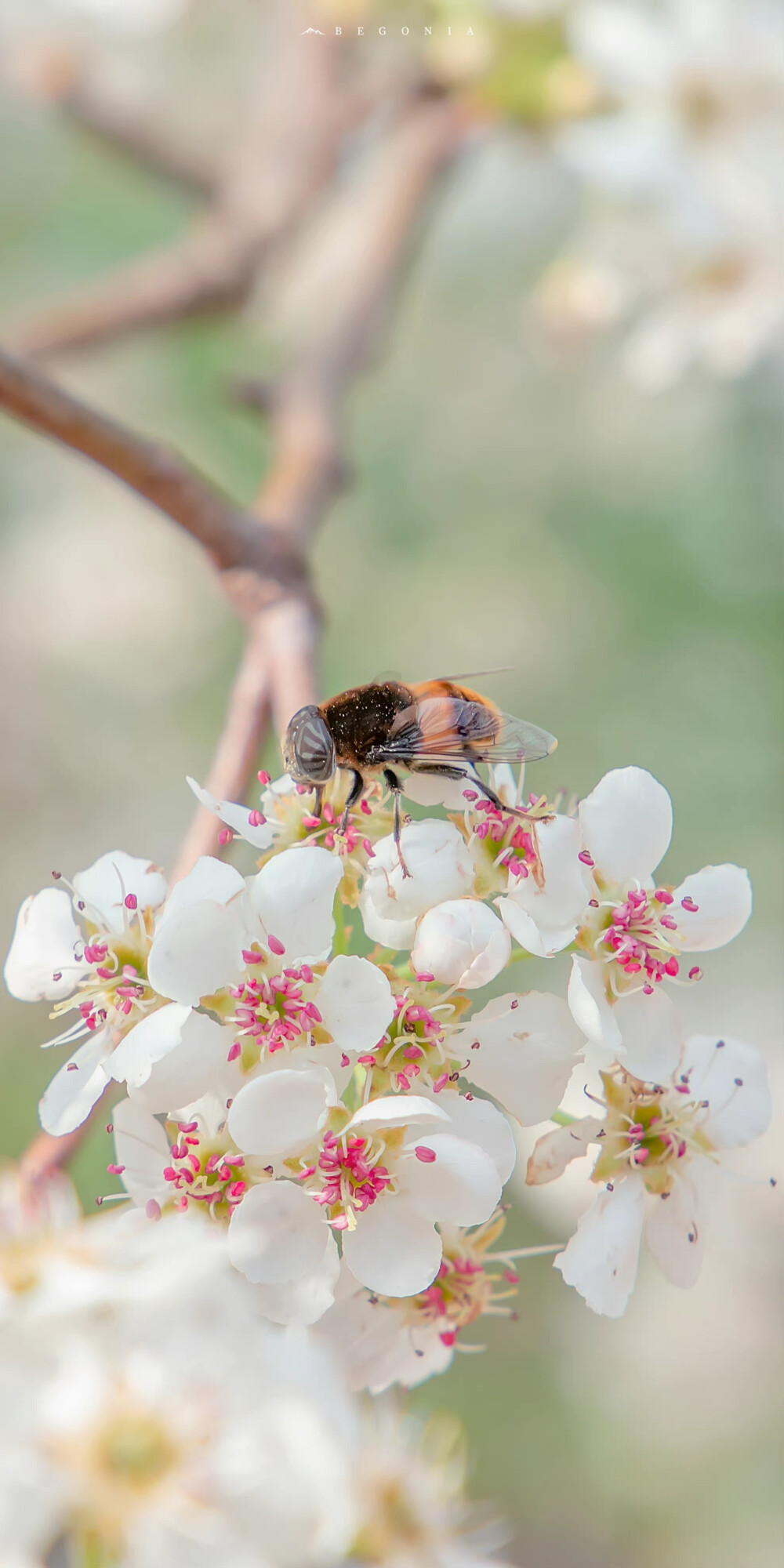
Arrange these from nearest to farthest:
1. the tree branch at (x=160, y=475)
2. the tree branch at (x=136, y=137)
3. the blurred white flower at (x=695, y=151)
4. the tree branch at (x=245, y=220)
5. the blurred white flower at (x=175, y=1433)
Answer: the blurred white flower at (x=175, y=1433) < the tree branch at (x=160, y=475) < the blurred white flower at (x=695, y=151) < the tree branch at (x=245, y=220) < the tree branch at (x=136, y=137)

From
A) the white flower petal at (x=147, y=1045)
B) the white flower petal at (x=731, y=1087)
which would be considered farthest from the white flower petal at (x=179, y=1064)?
the white flower petal at (x=731, y=1087)

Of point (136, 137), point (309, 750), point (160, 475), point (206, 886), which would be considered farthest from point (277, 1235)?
point (136, 137)

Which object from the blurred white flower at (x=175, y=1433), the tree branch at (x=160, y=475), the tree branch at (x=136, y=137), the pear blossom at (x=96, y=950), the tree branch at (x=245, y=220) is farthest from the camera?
the tree branch at (x=136, y=137)

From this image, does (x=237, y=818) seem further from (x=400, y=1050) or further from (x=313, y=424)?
(x=313, y=424)

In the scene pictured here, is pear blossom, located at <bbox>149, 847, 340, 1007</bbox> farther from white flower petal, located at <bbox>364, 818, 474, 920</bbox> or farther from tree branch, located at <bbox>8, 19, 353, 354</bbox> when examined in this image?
tree branch, located at <bbox>8, 19, 353, 354</bbox>

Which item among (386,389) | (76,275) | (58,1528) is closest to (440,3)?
(386,389)

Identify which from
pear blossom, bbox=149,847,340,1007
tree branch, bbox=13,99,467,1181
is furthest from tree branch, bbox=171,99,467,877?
pear blossom, bbox=149,847,340,1007

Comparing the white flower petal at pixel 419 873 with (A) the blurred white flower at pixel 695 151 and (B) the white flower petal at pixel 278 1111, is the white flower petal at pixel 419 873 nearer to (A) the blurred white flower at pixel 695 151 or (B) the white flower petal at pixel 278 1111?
(B) the white flower petal at pixel 278 1111
